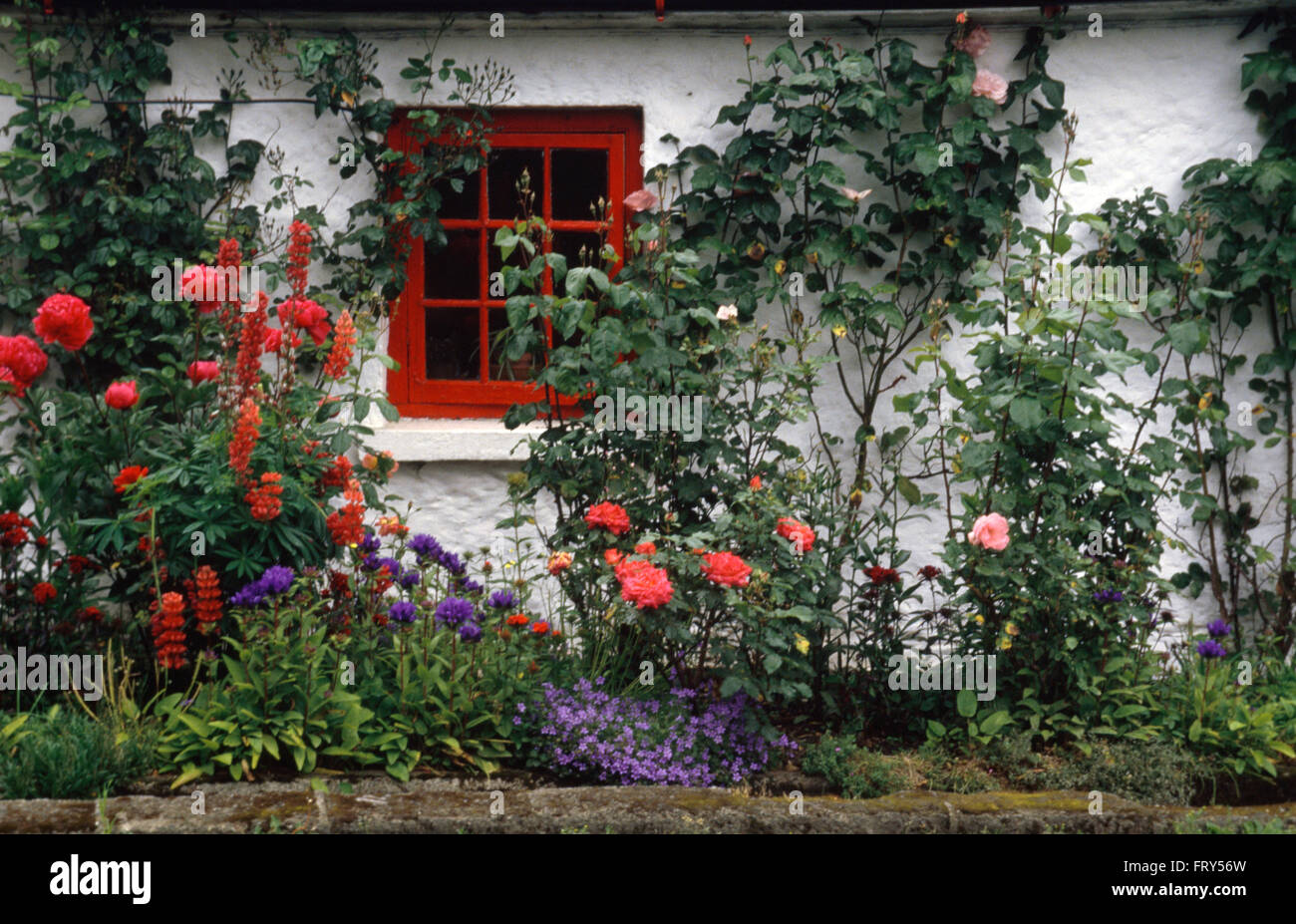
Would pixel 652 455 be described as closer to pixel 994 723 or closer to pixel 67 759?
pixel 994 723

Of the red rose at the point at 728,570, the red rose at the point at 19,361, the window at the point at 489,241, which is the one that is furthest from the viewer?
the window at the point at 489,241

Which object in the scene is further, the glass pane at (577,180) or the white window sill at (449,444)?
the glass pane at (577,180)

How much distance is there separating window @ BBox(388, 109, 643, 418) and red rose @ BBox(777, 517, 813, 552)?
161 cm

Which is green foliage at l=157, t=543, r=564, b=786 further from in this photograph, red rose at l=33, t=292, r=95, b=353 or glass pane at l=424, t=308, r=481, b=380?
glass pane at l=424, t=308, r=481, b=380

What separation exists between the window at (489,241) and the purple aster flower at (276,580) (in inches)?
68.9

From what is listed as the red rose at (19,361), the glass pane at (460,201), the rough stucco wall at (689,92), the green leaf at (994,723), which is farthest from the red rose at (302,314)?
the green leaf at (994,723)

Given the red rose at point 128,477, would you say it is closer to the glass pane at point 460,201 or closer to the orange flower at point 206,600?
the orange flower at point 206,600

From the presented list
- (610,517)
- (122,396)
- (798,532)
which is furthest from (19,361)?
(798,532)

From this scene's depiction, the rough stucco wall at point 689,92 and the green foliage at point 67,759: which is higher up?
the rough stucco wall at point 689,92

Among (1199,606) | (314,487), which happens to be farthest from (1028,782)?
(314,487)

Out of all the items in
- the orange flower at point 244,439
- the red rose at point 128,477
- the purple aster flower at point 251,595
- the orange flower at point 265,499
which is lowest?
the purple aster flower at point 251,595

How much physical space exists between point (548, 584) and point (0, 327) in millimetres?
2588

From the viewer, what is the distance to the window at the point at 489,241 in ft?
17.0

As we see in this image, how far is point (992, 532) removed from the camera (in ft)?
13.1
